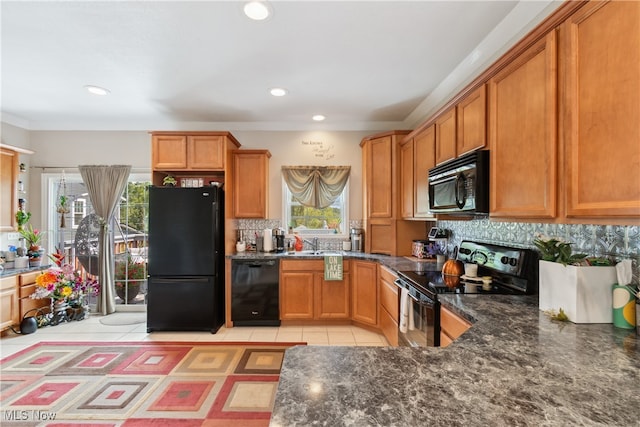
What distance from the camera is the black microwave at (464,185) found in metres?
1.88

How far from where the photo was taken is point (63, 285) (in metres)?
3.72

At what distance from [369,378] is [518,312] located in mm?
1075

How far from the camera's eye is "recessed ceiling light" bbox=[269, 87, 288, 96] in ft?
10.1

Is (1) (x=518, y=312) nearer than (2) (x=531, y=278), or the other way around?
(1) (x=518, y=312)

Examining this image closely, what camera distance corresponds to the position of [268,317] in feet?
11.8

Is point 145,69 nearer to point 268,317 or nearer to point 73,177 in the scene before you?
point 73,177

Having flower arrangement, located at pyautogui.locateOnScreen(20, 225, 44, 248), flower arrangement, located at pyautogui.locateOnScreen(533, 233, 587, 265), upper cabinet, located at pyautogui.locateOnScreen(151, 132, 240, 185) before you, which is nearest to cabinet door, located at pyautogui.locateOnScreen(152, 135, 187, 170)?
upper cabinet, located at pyautogui.locateOnScreen(151, 132, 240, 185)

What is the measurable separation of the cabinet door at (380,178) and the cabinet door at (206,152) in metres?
1.89

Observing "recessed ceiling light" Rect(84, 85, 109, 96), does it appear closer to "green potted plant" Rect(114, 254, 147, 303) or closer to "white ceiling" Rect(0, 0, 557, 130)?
"white ceiling" Rect(0, 0, 557, 130)

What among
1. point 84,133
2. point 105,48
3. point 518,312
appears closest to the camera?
point 518,312

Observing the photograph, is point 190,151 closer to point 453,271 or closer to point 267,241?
point 267,241

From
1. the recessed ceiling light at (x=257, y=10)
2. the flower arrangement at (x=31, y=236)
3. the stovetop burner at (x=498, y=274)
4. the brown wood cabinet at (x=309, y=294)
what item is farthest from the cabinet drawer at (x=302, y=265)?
the flower arrangement at (x=31, y=236)

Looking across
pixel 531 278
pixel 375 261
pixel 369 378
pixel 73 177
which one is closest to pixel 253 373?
pixel 375 261

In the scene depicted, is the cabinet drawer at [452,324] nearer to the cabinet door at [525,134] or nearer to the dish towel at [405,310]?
the dish towel at [405,310]
